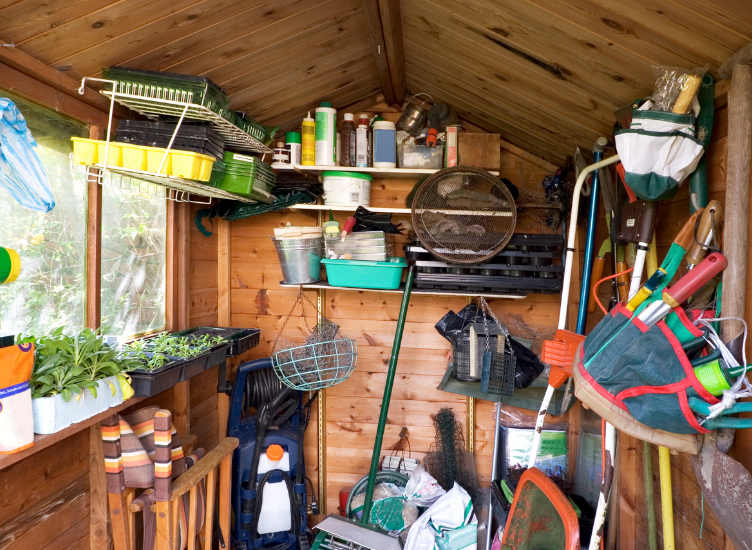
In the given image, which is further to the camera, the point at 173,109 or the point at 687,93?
the point at 173,109

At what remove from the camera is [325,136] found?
7.88 ft

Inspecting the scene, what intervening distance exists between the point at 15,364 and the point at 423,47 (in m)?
1.75

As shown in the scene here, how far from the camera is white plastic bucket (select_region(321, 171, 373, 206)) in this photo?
2.42 meters

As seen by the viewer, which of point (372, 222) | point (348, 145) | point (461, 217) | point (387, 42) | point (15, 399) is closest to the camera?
point (15, 399)

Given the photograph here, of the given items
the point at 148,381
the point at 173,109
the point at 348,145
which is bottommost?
the point at 148,381

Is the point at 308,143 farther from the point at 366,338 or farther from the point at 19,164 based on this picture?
the point at 19,164

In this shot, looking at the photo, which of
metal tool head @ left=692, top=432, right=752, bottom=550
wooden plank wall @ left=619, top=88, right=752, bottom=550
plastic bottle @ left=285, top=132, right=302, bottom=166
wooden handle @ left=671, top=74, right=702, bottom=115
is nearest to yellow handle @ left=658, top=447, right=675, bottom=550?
wooden plank wall @ left=619, top=88, right=752, bottom=550

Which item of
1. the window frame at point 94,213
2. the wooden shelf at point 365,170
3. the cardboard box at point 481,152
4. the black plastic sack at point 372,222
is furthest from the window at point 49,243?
the cardboard box at point 481,152

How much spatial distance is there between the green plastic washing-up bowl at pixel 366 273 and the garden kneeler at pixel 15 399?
137 centimetres

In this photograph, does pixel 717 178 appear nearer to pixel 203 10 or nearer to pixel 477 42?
pixel 477 42

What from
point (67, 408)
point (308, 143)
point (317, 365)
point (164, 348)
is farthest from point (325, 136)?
point (67, 408)

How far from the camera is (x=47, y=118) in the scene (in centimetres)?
151

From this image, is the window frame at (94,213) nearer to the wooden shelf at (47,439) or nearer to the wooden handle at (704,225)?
the wooden shelf at (47,439)

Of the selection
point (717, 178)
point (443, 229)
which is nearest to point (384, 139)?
point (443, 229)
